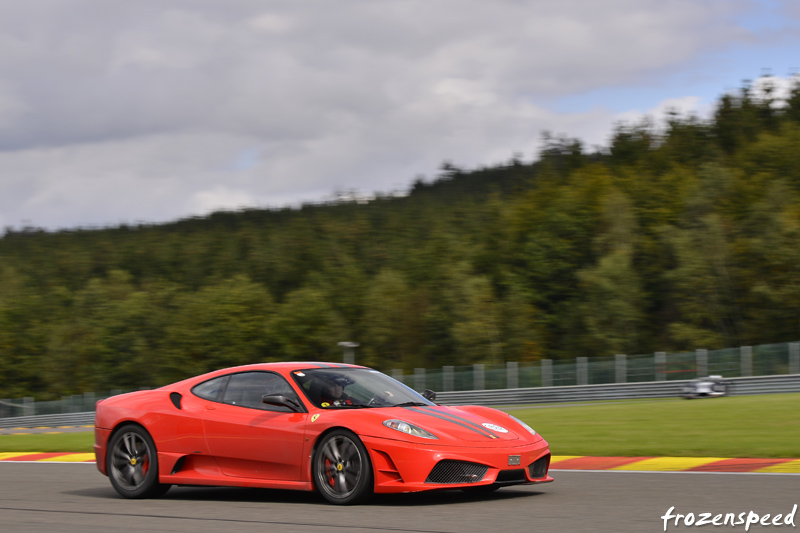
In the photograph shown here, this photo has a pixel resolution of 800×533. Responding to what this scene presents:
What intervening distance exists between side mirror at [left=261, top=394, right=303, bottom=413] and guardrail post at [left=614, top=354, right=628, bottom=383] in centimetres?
2546

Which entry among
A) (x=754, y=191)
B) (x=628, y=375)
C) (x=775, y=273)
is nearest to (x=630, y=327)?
(x=775, y=273)

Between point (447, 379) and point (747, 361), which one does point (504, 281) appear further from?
point (747, 361)

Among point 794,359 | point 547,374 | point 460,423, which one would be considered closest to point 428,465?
point 460,423

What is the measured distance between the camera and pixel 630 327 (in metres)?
64.9

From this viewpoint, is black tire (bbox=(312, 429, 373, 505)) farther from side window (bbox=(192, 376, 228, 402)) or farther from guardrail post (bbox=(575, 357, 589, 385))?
guardrail post (bbox=(575, 357, 589, 385))

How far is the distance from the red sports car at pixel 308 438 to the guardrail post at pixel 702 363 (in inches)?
916

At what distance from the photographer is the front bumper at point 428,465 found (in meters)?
7.13

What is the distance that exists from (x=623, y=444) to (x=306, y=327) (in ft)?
225

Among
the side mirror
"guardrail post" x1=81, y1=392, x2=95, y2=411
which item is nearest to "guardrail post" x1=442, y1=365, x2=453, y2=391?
"guardrail post" x1=81, y1=392, x2=95, y2=411

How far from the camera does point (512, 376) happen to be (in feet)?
114

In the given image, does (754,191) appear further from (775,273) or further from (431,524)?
(431,524)

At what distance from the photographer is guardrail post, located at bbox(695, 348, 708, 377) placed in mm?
29922

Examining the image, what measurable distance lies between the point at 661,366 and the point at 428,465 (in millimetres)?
25597

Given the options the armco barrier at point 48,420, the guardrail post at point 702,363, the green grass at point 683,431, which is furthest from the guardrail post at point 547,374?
the armco barrier at point 48,420
